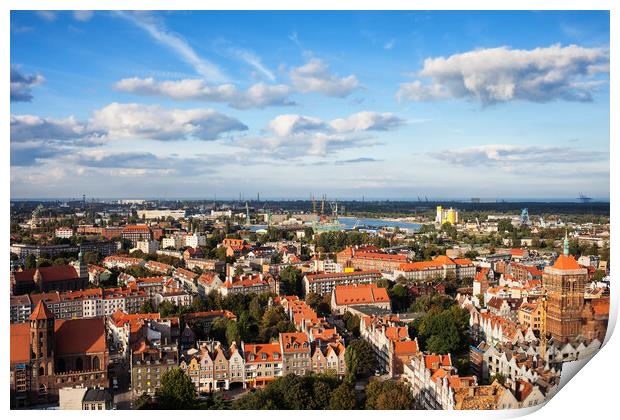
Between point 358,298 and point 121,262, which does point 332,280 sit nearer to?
point 358,298

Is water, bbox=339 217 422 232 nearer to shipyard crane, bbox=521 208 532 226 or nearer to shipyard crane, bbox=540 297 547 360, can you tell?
shipyard crane, bbox=521 208 532 226

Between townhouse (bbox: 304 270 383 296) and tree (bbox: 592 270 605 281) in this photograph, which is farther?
townhouse (bbox: 304 270 383 296)

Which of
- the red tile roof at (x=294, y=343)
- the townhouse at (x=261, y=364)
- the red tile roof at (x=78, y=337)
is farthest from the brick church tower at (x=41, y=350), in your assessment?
the red tile roof at (x=294, y=343)

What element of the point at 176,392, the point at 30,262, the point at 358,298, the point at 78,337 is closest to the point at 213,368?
the point at 176,392

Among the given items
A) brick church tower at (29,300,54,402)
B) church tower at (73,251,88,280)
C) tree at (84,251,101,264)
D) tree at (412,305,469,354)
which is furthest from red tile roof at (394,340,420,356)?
tree at (84,251,101,264)

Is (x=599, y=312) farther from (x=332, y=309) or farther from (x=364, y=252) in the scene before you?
(x=364, y=252)

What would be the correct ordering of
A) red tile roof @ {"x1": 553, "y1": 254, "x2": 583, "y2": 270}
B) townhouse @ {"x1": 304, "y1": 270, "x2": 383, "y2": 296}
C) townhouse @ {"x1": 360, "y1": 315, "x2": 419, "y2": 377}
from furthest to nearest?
townhouse @ {"x1": 304, "y1": 270, "x2": 383, "y2": 296}, red tile roof @ {"x1": 553, "y1": 254, "x2": 583, "y2": 270}, townhouse @ {"x1": 360, "y1": 315, "x2": 419, "y2": 377}
